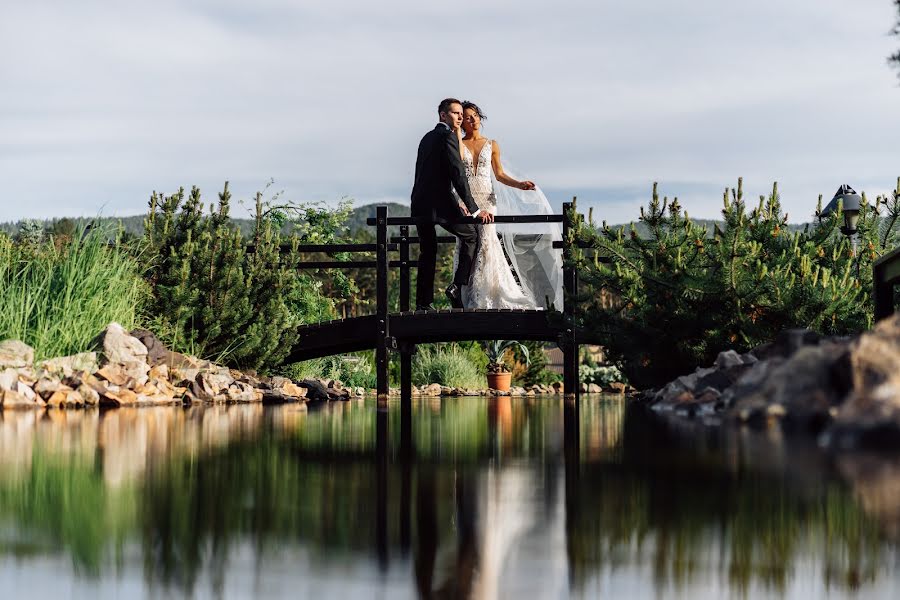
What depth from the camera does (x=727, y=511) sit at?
351cm

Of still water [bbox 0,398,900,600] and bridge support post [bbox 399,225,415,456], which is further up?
bridge support post [bbox 399,225,415,456]

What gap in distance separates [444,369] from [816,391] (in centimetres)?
1349

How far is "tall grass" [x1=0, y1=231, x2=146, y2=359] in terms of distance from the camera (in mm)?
11086

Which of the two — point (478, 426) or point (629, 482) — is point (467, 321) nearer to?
point (478, 426)

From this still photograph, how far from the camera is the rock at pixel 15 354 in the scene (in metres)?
10.4

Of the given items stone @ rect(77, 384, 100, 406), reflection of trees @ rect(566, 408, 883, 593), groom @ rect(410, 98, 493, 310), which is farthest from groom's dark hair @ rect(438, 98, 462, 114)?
reflection of trees @ rect(566, 408, 883, 593)

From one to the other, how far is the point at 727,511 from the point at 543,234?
35.5ft

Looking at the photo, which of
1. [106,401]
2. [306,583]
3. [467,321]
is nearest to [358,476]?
[306,583]

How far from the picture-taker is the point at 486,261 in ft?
45.1

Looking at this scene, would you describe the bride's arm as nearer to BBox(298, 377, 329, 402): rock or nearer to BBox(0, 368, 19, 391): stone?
BBox(298, 377, 329, 402): rock

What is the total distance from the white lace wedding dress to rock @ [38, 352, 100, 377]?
14.9 ft

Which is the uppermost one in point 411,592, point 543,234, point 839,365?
point 543,234

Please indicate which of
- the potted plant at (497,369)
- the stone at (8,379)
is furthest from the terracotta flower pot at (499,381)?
the stone at (8,379)

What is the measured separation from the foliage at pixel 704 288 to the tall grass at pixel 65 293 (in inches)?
187
